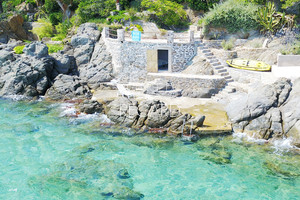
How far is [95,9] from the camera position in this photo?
32094 millimetres

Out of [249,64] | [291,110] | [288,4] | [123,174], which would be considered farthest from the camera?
[288,4]

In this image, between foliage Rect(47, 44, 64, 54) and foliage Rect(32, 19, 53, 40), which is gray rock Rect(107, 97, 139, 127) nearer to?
foliage Rect(47, 44, 64, 54)

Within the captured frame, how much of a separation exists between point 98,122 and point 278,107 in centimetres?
1132

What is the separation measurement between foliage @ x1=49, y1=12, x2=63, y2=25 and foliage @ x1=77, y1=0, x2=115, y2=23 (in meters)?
4.82

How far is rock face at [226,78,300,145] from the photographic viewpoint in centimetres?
1593

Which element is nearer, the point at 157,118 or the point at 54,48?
the point at 157,118

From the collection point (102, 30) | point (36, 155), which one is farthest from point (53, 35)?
point (36, 155)

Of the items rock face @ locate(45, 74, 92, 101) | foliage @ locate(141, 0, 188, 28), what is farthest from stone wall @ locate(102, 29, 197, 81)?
foliage @ locate(141, 0, 188, 28)

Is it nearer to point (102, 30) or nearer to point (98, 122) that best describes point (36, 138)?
point (98, 122)

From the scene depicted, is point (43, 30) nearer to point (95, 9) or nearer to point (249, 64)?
point (95, 9)

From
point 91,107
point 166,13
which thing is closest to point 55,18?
point 166,13

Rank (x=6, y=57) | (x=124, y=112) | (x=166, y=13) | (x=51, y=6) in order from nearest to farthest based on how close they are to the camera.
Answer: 1. (x=124, y=112)
2. (x=6, y=57)
3. (x=166, y=13)
4. (x=51, y=6)

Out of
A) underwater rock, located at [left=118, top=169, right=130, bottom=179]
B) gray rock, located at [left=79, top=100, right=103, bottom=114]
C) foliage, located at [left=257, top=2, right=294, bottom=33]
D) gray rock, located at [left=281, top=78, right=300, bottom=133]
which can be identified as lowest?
underwater rock, located at [left=118, top=169, right=130, bottom=179]

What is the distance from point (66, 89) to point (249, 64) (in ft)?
49.7
